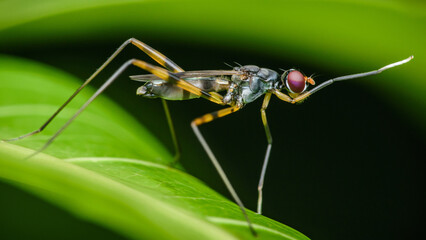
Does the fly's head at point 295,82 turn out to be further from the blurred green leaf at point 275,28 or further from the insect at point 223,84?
the blurred green leaf at point 275,28

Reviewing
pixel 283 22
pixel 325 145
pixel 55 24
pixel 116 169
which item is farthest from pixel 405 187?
pixel 55 24

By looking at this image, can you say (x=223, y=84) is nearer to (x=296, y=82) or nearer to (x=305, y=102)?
(x=296, y=82)

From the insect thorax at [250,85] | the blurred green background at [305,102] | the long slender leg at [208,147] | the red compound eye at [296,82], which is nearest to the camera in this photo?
the long slender leg at [208,147]

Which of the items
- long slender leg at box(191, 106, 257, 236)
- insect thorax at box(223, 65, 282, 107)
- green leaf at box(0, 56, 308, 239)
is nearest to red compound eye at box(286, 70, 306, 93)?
insect thorax at box(223, 65, 282, 107)

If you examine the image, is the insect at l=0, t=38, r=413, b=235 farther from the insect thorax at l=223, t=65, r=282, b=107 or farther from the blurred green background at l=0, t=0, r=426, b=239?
the blurred green background at l=0, t=0, r=426, b=239

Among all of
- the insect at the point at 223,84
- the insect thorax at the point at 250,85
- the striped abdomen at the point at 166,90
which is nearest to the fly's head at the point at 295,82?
the insect at the point at 223,84

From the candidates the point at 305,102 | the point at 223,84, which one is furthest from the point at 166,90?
the point at 305,102
